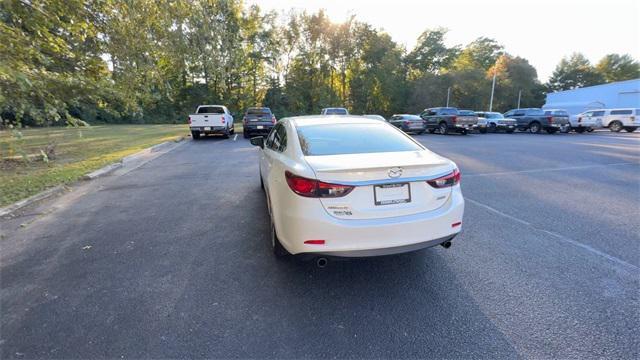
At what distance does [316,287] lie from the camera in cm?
316

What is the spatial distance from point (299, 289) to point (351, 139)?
1785 millimetres

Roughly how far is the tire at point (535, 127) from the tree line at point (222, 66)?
21219 millimetres

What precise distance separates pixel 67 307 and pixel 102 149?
1209cm

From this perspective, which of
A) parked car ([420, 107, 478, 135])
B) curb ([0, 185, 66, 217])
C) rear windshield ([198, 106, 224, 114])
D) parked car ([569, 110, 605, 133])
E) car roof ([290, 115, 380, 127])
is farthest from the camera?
parked car ([569, 110, 605, 133])

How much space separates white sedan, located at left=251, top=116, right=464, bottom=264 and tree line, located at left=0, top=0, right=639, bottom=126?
3219 mm

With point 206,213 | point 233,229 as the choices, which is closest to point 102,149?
point 206,213

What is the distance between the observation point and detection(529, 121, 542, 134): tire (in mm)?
24281

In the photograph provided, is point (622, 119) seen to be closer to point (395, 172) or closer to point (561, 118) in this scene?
point (561, 118)

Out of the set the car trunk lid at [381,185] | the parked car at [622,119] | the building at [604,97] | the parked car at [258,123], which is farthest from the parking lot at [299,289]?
the building at [604,97]

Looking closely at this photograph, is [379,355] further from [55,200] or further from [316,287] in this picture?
[55,200]

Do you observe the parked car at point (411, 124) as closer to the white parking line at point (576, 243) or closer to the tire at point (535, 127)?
the tire at point (535, 127)

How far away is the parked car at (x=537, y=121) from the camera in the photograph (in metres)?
23.3

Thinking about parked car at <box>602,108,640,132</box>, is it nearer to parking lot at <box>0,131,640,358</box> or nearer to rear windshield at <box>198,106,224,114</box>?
parking lot at <box>0,131,640,358</box>

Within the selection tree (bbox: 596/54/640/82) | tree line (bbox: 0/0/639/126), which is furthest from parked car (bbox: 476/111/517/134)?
tree (bbox: 596/54/640/82)
